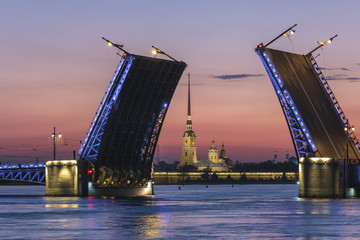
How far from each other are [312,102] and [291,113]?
226 cm

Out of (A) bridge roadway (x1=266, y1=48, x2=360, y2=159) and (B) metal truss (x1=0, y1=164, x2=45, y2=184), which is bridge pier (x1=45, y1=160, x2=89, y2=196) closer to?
(B) metal truss (x1=0, y1=164, x2=45, y2=184)

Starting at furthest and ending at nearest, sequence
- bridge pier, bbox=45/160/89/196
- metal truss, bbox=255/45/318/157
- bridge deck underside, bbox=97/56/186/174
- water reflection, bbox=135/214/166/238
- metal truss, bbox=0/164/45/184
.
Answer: metal truss, bbox=0/164/45/184 < bridge pier, bbox=45/160/89/196 < bridge deck underside, bbox=97/56/186/174 < metal truss, bbox=255/45/318/157 < water reflection, bbox=135/214/166/238

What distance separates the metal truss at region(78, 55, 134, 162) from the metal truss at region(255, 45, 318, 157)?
11191 mm

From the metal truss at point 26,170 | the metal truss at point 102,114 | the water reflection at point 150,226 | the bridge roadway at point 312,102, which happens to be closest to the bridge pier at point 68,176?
the metal truss at point 102,114

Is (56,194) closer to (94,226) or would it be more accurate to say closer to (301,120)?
(301,120)

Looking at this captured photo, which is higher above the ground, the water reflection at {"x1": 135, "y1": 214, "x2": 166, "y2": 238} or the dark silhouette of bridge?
the dark silhouette of bridge

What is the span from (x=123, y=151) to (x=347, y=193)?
21180mm

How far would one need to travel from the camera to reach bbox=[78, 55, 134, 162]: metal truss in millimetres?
63781

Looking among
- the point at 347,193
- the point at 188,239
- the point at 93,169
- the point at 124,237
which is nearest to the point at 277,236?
the point at 188,239

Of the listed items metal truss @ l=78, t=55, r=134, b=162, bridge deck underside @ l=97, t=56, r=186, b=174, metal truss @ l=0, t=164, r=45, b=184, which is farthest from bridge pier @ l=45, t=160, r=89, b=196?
metal truss @ l=0, t=164, r=45, b=184

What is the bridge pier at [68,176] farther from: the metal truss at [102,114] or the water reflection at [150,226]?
the water reflection at [150,226]

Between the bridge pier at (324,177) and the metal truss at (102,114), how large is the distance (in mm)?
17116

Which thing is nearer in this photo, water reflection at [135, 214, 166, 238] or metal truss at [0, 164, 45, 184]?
water reflection at [135, 214, 166, 238]

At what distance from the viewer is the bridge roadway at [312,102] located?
65.2m
